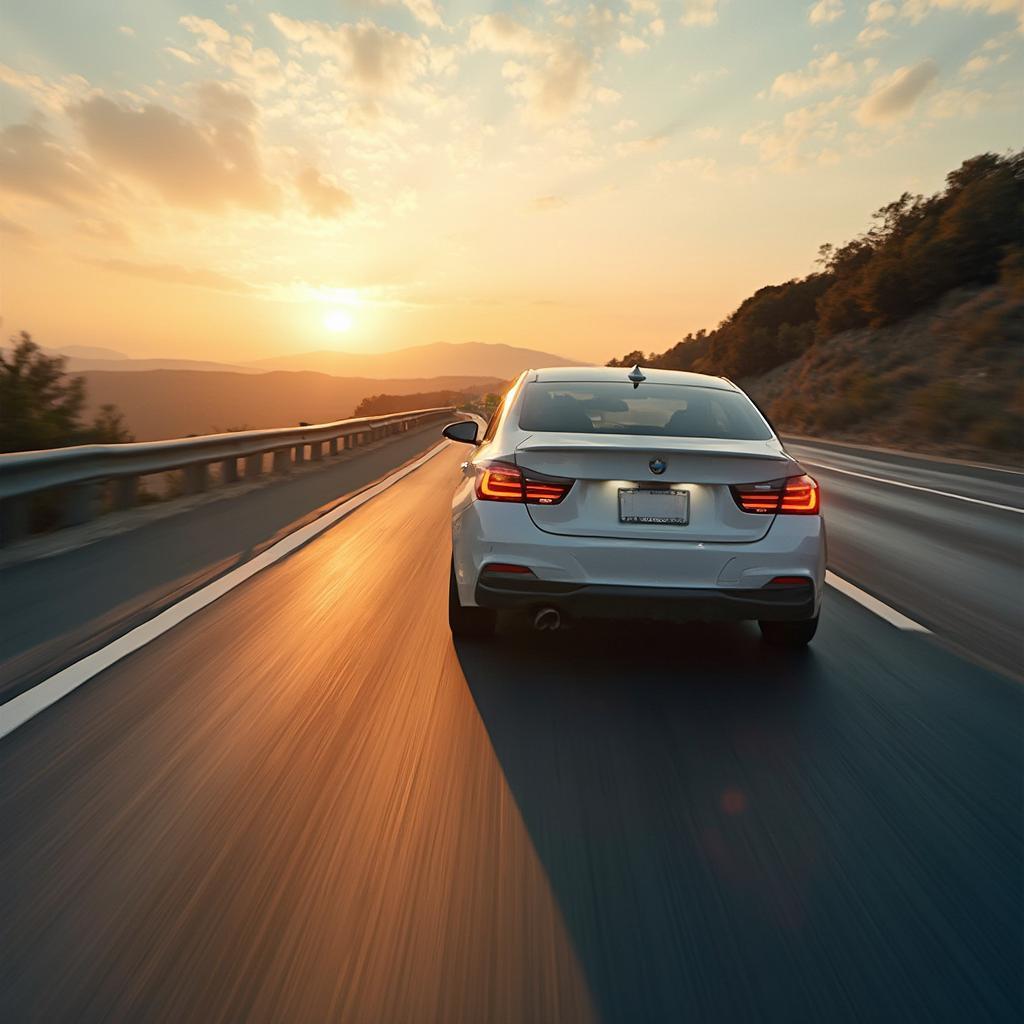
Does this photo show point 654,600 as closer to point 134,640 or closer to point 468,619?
point 468,619

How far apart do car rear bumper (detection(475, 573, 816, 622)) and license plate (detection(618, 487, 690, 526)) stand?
0.34 metres

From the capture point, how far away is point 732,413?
217 inches

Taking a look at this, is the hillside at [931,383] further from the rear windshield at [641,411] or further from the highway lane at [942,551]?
the rear windshield at [641,411]

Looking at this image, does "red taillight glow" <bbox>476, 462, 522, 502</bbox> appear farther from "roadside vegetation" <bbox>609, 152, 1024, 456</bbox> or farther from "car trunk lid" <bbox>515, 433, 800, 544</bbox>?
"roadside vegetation" <bbox>609, 152, 1024, 456</bbox>

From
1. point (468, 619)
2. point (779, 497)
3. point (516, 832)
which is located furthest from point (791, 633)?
point (516, 832)

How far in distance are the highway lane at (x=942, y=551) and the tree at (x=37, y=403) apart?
893 cm

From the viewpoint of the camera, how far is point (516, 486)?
4.70 meters

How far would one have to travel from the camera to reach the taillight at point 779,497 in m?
4.60

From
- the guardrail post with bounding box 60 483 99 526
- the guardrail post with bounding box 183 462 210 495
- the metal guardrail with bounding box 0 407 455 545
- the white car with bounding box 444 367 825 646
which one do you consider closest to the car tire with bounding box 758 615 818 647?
the white car with bounding box 444 367 825 646

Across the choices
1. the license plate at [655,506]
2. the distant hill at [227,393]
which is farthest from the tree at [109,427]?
the distant hill at [227,393]

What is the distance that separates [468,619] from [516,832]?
229cm

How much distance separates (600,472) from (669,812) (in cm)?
182

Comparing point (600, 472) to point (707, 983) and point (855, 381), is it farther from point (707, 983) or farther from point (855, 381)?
point (855, 381)

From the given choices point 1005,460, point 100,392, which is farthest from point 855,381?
point 100,392
